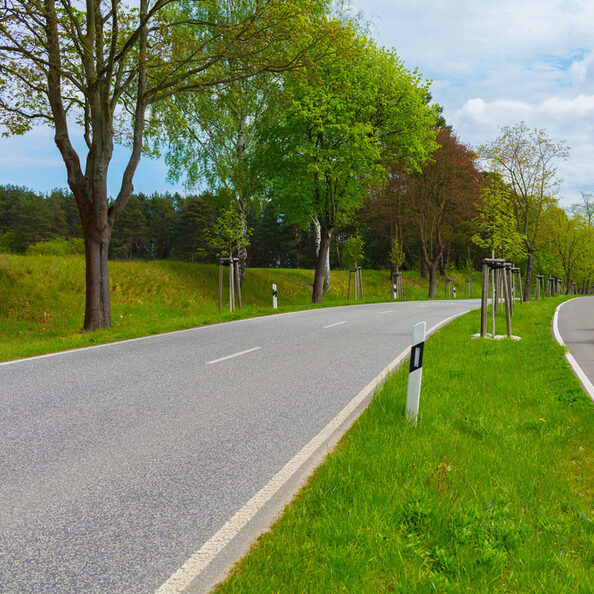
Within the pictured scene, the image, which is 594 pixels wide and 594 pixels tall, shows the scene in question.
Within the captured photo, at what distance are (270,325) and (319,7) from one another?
694 inches

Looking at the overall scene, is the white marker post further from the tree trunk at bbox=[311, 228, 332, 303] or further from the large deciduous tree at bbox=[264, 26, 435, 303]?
the tree trunk at bbox=[311, 228, 332, 303]

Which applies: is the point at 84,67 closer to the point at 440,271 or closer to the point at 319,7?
the point at 319,7

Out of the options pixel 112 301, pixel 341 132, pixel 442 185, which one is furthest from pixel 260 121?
pixel 442 185

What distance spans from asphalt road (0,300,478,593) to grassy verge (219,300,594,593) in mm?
558

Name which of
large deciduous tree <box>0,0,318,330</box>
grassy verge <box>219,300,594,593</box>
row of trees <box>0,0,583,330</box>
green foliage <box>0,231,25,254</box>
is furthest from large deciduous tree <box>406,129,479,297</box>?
green foliage <box>0,231,25,254</box>

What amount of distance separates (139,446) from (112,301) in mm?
17113

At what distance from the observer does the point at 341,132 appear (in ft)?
78.0

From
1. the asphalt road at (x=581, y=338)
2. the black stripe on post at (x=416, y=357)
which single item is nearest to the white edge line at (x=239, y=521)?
the black stripe on post at (x=416, y=357)

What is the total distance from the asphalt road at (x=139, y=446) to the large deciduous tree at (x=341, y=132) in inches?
646

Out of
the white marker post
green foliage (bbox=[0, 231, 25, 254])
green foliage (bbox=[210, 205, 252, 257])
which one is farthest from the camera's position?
green foliage (bbox=[0, 231, 25, 254])

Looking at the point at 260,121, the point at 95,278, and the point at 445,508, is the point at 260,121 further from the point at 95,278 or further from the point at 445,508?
the point at 445,508

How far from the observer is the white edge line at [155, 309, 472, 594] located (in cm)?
256

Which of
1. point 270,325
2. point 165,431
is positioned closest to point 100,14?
point 270,325

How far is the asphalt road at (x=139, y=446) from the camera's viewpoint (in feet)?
9.15
